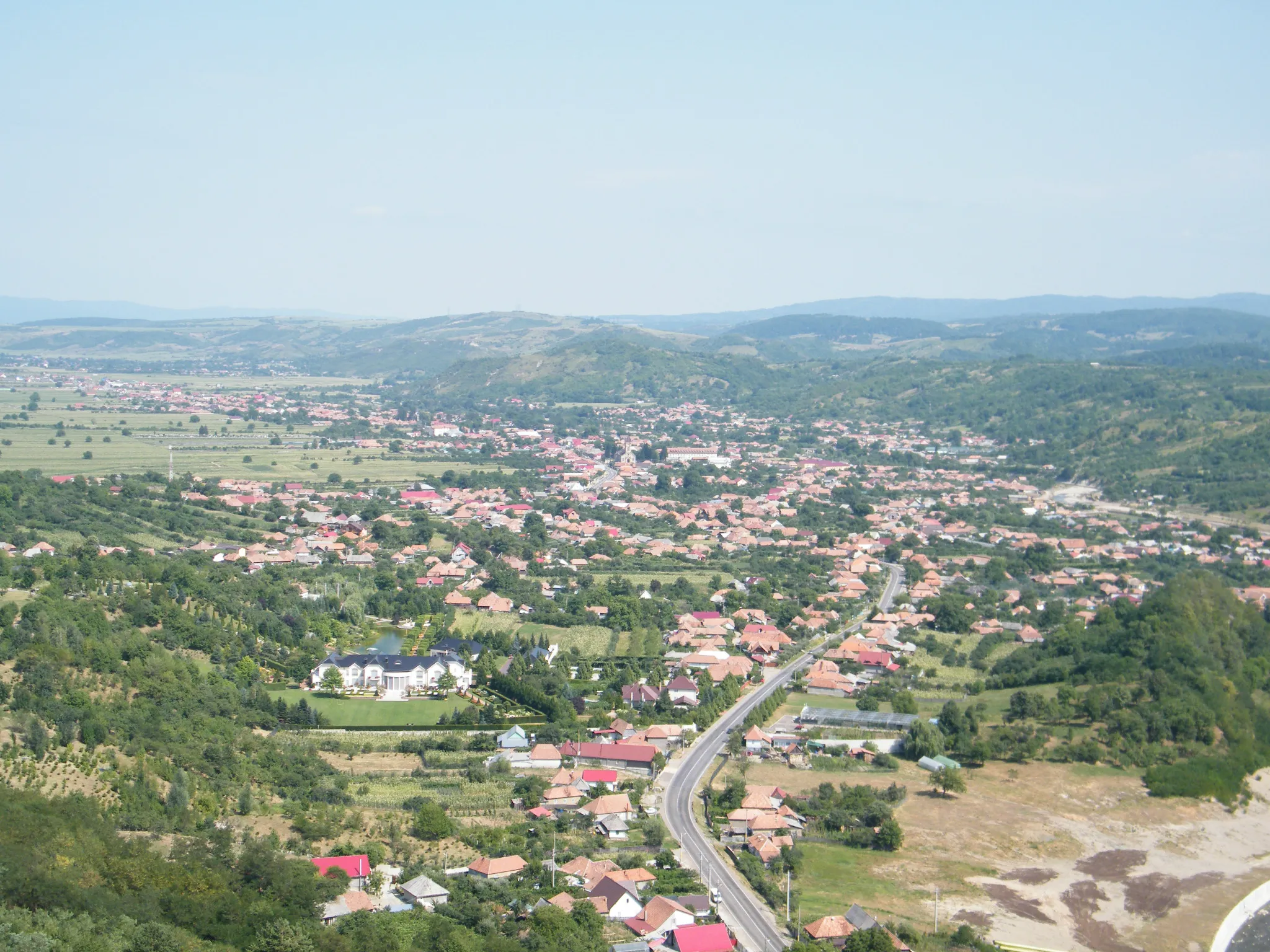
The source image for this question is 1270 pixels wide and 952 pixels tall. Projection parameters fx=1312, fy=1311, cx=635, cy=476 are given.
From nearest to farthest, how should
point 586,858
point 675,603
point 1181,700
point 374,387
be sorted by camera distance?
point 586,858, point 1181,700, point 675,603, point 374,387

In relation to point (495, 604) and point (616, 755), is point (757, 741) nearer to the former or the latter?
point (616, 755)

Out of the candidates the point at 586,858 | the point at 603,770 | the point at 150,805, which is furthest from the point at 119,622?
the point at 586,858

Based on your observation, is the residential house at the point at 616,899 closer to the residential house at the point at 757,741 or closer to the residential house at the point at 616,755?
the residential house at the point at 616,755

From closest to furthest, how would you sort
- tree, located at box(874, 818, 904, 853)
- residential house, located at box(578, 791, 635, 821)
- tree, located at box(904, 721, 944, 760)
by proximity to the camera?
tree, located at box(874, 818, 904, 853) < residential house, located at box(578, 791, 635, 821) < tree, located at box(904, 721, 944, 760)

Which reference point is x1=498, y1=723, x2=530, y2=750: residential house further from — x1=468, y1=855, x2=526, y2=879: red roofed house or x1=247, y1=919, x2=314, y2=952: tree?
x1=247, y1=919, x2=314, y2=952: tree

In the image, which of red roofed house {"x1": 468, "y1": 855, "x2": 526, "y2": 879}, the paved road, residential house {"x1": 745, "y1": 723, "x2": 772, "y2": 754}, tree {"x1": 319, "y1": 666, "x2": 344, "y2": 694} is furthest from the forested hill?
tree {"x1": 319, "y1": 666, "x2": 344, "y2": 694}

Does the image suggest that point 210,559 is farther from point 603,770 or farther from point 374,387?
point 374,387
